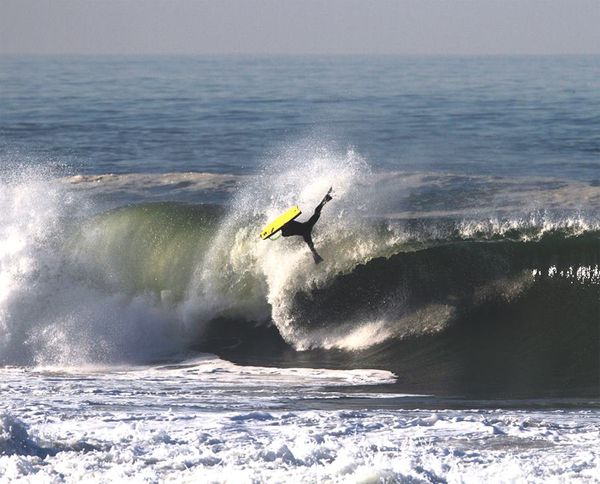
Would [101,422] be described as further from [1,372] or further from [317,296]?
[317,296]

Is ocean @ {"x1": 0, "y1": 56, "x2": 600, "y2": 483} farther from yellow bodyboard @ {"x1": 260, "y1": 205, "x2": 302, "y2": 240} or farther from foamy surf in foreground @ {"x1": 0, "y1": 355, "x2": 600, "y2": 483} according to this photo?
yellow bodyboard @ {"x1": 260, "y1": 205, "x2": 302, "y2": 240}

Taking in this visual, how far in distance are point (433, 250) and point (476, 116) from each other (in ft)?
93.9

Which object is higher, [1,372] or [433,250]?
[433,250]

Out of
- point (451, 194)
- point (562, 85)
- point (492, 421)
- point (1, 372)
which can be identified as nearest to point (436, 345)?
point (492, 421)

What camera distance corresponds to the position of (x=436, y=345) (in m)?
15.1

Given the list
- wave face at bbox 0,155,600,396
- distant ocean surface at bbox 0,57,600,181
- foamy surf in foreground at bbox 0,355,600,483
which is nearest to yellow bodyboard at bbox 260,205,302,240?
wave face at bbox 0,155,600,396

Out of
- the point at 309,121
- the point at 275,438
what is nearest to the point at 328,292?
the point at 275,438

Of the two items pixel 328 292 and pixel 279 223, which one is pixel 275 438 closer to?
pixel 279 223

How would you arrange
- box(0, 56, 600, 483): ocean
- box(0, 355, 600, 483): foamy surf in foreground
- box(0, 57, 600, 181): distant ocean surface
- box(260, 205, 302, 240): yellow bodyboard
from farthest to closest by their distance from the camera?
1. box(0, 57, 600, 181): distant ocean surface
2. box(260, 205, 302, 240): yellow bodyboard
3. box(0, 56, 600, 483): ocean
4. box(0, 355, 600, 483): foamy surf in foreground

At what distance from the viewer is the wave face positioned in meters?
14.7

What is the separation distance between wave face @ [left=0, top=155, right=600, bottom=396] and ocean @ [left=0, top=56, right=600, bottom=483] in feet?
0.11

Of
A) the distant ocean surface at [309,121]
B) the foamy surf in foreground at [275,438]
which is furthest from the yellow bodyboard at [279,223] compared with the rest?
the distant ocean surface at [309,121]

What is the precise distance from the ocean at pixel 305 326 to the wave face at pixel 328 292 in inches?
1.4

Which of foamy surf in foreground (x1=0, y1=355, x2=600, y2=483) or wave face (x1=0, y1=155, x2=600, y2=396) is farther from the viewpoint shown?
wave face (x1=0, y1=155, x2=600, y2=396)
